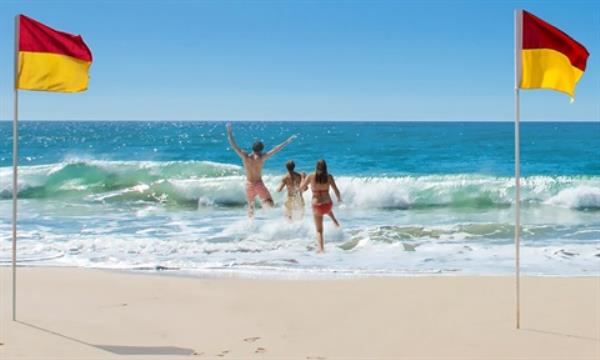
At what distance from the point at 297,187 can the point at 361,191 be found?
9.35 metres

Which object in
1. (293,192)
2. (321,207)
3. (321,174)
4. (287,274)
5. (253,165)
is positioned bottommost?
(287,274)

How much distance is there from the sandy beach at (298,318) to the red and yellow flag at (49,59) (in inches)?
89.3

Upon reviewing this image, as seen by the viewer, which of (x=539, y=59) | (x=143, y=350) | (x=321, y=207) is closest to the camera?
(x=143, y=350)

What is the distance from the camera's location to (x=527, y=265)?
10.5 m

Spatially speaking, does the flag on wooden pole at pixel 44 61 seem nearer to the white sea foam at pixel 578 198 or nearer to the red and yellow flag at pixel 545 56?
the red and yellow flag at pixel 545 56

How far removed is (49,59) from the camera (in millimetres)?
7008

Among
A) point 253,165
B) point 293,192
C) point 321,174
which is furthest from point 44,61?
point 253,165

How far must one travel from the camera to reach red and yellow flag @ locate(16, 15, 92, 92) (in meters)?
6.91

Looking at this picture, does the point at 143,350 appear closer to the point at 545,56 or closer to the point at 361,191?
the point at 545,56

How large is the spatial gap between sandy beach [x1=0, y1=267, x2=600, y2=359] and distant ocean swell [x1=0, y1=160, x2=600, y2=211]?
12668 millimetres

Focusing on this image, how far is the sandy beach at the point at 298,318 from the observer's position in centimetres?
613

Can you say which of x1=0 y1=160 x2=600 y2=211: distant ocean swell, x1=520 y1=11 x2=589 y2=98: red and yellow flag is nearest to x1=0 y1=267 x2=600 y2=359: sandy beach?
x1=520 y1=11 x2=589 y2=98: red and yellow flag

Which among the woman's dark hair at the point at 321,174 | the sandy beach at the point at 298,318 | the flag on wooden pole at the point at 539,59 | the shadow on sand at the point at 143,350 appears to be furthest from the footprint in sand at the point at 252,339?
the woman's dark hair at the point at 321,174

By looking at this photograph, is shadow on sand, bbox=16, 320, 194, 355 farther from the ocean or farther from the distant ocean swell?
the distant ocean swell
